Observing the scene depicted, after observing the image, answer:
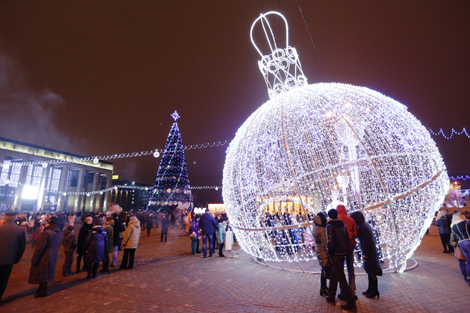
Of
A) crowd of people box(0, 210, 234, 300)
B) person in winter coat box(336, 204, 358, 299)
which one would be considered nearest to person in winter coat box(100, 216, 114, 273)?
crowd of people box(0, 210, 234, 300)

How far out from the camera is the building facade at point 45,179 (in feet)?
139

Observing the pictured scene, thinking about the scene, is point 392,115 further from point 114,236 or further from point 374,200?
point 114,236

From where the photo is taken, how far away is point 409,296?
468 centimetres

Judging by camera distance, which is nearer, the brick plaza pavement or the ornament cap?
the brick plaza pavement

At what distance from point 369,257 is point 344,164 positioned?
8.14 ft

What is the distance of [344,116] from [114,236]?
321 inches

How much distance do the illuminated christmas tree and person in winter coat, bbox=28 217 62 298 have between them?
92.6 ft

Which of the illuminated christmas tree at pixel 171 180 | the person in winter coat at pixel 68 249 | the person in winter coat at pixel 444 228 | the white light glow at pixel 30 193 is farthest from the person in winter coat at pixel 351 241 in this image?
the white light glow at pixel 30 193

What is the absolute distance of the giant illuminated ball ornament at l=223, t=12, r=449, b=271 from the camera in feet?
20.1

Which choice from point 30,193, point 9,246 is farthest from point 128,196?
point 9,246

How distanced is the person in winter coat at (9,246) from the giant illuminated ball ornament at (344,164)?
5.15 metres

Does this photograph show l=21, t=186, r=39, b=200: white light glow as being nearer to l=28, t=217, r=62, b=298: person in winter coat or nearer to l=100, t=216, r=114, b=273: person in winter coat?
l=100, t=216, r=114, b=273: person in winter coat

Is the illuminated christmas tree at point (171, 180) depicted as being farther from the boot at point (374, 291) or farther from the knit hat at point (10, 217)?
the boot at point (374, 291)

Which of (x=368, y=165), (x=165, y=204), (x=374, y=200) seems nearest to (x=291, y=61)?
(x=368, y=165)
